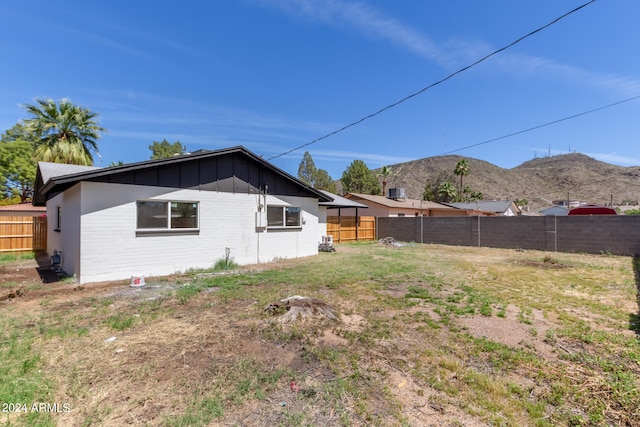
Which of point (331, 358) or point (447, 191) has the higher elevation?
point (447, 191)

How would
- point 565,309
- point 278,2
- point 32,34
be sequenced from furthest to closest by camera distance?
point 278,2, point 32,34, point 565,309

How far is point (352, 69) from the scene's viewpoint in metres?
12.5

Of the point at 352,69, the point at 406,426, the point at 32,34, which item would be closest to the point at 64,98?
the point at 32,34

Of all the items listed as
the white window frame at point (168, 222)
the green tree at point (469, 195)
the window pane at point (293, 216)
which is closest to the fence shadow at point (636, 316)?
the window pane at point (293, 216)

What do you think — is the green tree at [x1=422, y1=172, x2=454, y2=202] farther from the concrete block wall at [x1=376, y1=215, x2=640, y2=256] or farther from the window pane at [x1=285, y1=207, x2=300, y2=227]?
the window pane at [x1=285, y1=207, x2=300, y2=227]

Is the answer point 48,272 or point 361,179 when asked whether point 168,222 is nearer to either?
point 48,272

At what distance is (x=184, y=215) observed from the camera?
876cm

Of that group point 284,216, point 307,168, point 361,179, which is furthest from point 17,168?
point 361,179

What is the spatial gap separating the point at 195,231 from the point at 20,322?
462 cm

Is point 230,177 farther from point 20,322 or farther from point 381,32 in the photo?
point 381,32

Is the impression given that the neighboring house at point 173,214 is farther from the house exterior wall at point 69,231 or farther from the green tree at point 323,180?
the green tree at point 323,180

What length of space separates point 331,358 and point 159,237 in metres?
6.95

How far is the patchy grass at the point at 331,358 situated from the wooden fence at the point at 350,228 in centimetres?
1243

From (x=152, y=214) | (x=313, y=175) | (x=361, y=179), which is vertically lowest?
(x=152, y=214)
